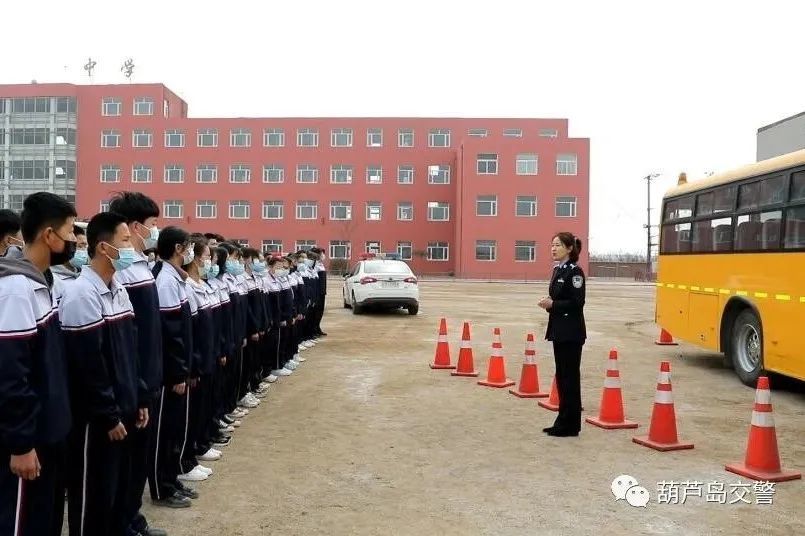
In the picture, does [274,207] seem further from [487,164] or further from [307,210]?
[487,164]

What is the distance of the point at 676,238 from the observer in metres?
12.6

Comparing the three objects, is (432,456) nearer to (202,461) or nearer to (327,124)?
(202,461)

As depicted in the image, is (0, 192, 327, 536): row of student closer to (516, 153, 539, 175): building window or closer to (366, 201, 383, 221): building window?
(516, 153, 539, 175): building window

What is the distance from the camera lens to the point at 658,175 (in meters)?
66.1

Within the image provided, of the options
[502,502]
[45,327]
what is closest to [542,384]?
[502,502]

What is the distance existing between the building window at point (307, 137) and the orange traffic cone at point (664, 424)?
5649 cm

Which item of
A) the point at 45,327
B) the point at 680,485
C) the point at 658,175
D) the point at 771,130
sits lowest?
the point at 680,485

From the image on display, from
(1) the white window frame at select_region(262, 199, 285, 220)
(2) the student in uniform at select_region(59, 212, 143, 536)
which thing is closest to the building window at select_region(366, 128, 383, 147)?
(1) the white window frame at select_region(262, 199, 285, 220)

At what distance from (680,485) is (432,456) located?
2.00 meters

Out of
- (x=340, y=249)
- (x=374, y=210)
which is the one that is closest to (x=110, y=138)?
(x=340, y=249)

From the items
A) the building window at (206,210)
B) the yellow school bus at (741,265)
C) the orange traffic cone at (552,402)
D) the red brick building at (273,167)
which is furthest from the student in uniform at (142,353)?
the building window at (206,210)

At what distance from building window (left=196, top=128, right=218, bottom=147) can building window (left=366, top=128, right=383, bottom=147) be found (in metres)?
13.3

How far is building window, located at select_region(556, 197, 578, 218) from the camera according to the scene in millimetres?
54000

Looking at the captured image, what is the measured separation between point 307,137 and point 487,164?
16.4 metres
